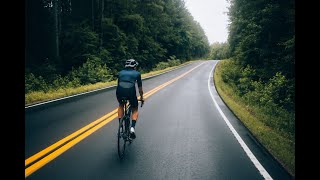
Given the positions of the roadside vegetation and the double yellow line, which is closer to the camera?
the double yellow line

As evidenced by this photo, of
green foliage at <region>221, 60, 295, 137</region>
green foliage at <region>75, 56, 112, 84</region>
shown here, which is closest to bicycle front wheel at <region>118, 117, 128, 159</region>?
green foliage at <region>221, 60, 295, 137</region>

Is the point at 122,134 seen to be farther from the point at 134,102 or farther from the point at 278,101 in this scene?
the point at 278,101

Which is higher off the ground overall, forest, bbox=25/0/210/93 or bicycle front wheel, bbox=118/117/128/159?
forest, bbox=25/0/210/93

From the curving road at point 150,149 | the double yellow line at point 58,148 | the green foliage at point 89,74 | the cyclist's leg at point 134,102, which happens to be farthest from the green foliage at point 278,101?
the green foliage at point 89,74

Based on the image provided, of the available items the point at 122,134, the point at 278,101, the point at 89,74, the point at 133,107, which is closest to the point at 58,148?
the point at 122,134

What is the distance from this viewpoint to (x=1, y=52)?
27.6 ft

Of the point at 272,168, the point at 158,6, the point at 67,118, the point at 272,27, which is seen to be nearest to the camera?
the point at 272,168

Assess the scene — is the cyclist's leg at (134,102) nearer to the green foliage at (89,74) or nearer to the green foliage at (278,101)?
the green foliage at (278,101)

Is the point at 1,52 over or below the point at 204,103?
over

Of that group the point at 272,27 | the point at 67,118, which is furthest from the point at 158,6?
the point at 67,118

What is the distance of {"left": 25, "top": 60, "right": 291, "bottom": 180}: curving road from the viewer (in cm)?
579

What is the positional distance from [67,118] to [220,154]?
5.66 metres

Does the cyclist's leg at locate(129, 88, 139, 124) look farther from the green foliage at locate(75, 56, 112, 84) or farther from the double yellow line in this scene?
the green foliage at locate(75, 56, 112, 84)

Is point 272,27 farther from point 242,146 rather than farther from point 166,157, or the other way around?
point 166,157
